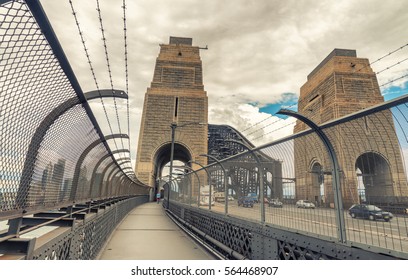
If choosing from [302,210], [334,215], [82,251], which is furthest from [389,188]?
[82,251]

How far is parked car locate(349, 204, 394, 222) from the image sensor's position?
225cm

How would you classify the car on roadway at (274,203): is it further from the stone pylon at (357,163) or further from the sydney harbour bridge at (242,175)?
the stone pylon at (357,163)

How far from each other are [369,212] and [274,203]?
1789 mm

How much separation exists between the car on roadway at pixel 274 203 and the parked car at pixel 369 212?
4.29 feet

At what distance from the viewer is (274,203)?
4.13 m

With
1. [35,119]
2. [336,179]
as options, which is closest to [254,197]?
[336,179]

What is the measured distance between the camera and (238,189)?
588 centimetres

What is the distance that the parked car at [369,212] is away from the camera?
2.25m

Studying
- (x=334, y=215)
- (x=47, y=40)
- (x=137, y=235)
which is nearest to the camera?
(x=47, y=40)

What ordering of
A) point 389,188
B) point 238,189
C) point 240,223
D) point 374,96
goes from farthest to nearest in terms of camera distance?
point 374,96 < point 238,189 < point 240,223 < point 389,188

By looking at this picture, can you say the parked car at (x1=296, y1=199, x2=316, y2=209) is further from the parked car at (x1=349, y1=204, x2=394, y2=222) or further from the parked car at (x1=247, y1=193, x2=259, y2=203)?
the parked car at (x1=247, y1=193, x2=259, y2=203)

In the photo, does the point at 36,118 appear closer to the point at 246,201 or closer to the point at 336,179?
the point at 336,179

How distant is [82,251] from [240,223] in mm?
3038
